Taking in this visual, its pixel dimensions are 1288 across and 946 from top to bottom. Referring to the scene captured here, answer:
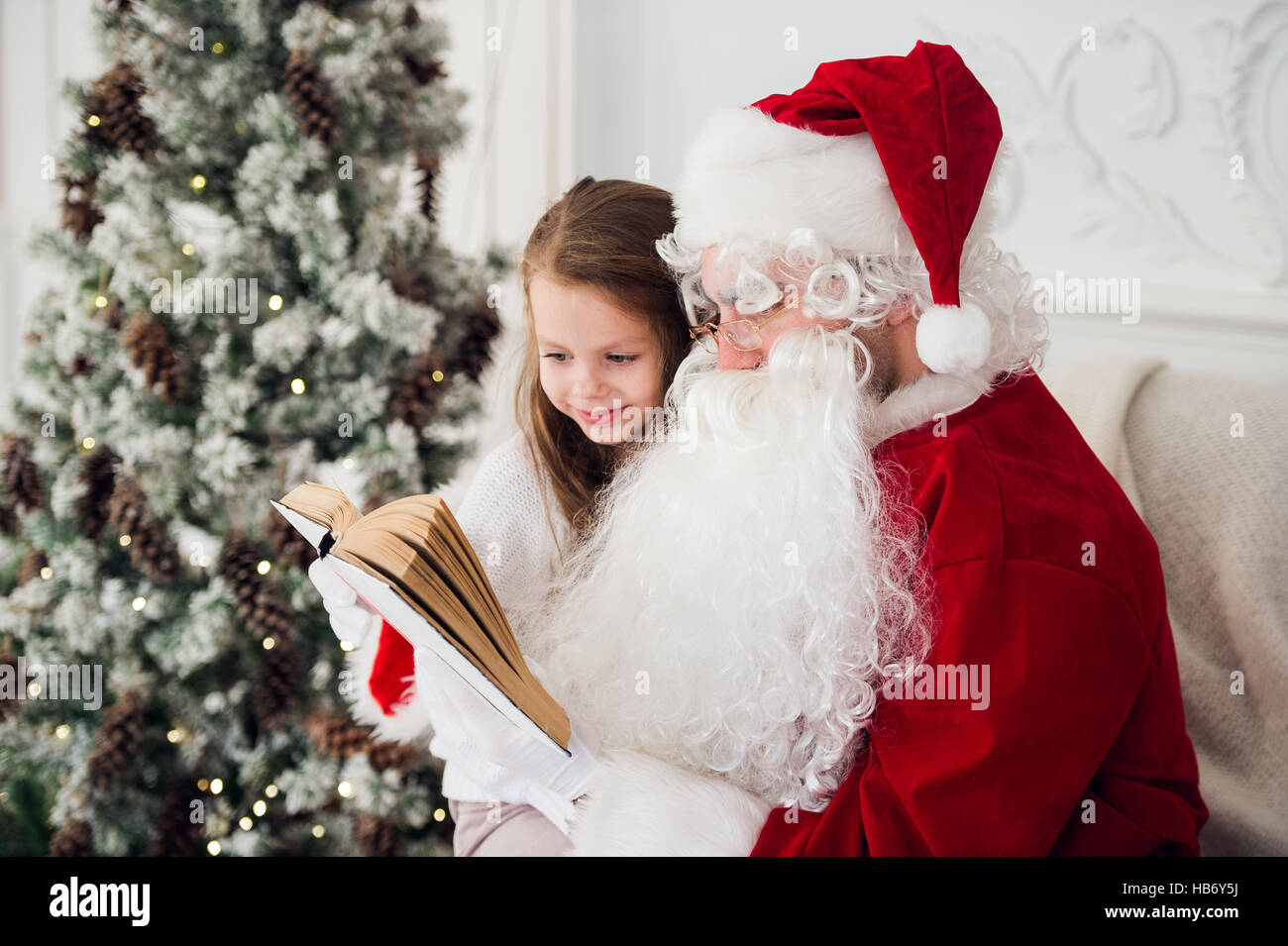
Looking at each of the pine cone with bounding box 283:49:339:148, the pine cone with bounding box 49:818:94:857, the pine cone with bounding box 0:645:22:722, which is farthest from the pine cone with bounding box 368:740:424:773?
the pine cone with bounding box 283:49:339:148

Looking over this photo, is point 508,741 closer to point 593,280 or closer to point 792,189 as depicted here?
point 593,280

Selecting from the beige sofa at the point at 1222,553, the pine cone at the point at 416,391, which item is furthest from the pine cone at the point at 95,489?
the beige sofa at the point at 1222,553

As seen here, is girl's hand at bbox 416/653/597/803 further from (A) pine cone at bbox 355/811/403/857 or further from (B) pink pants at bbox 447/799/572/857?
(A) pine cone at bbox 355/811/403/857

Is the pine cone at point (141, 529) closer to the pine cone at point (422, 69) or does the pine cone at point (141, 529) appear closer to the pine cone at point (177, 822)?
the pine cone at point (177, 822)

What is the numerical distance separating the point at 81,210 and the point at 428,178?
0.65 m

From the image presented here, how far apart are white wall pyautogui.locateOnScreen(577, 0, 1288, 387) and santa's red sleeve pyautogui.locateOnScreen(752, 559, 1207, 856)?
1020 millimetres

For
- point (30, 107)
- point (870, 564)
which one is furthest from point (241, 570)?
point (30, 107)

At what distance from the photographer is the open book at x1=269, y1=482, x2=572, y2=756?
91cm

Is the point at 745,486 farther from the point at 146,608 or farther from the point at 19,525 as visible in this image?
the point at 19,525

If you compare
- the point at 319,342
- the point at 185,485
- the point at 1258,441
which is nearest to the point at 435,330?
the point at 319,342

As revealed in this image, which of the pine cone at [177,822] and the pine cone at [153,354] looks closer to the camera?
the pine cone at [153,354]

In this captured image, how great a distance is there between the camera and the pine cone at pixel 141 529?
1.81 meters

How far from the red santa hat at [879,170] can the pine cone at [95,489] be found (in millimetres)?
1313

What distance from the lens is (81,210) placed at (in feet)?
5.93
